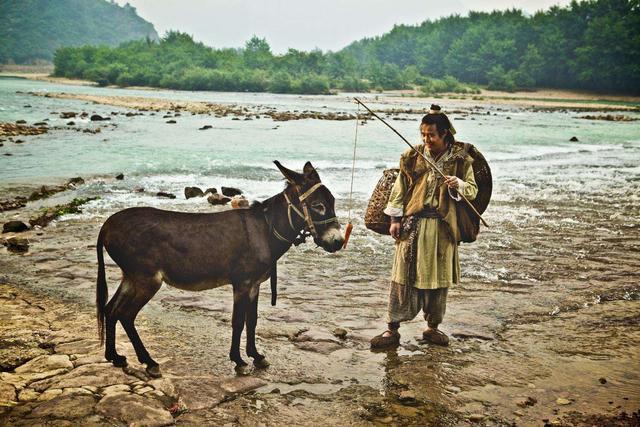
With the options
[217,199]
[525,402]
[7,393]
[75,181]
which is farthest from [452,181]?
[75,181]

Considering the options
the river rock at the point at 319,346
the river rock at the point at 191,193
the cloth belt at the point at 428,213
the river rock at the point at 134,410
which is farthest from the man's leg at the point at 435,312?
the river rock at the point at 191,193

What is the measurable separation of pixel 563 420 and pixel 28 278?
239 inches

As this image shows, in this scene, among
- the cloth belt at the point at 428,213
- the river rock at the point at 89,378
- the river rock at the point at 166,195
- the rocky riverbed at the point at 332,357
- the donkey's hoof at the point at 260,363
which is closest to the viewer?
the rocky riverbed at the point at 332,357

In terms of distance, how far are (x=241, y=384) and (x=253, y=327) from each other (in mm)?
463

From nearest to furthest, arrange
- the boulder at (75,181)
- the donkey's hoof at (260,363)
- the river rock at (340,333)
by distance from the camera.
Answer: the donkey's hoof at (260,363), the river rock at (340,333), the boulder at (75,181)

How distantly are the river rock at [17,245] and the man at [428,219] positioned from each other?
18.2 ft

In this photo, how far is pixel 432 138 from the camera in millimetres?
5020

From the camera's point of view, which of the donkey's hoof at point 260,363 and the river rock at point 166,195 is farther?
the river rock at point 166,195

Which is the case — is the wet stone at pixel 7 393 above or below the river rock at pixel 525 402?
above

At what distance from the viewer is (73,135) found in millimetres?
25031

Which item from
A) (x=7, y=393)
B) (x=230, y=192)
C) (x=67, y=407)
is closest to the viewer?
(x=67, y=407)

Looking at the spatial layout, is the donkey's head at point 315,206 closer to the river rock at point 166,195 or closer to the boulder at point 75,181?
the river rock at point 166,195

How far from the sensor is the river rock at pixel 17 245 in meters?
8.01

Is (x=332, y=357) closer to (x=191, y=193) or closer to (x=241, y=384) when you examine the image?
(x=241, y=384)
